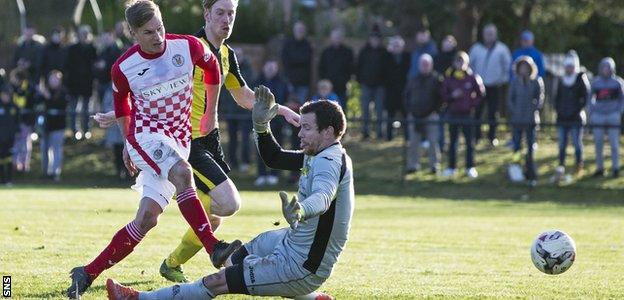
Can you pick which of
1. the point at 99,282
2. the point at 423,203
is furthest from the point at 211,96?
the point at 423,203

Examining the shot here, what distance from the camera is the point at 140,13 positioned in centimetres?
885

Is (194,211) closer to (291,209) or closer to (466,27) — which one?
(291,209)

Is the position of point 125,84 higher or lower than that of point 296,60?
higher

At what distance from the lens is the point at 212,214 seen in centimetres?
977

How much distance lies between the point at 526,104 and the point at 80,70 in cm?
927

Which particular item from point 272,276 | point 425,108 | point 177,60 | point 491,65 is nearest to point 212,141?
point 177,60

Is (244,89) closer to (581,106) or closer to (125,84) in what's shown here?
(125,84)

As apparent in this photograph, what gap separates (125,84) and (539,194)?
49.6 ft

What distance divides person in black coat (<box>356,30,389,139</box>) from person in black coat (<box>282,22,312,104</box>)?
3.54 ft

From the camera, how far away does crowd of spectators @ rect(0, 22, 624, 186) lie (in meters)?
23.5

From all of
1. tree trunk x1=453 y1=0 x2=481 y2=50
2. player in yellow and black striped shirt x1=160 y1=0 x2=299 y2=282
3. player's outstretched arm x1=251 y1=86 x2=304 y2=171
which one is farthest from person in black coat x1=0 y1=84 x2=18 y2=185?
player's outstretched arm x1=251 y1=86 x2=304 y2=171

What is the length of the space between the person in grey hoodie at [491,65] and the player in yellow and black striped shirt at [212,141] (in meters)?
15.1

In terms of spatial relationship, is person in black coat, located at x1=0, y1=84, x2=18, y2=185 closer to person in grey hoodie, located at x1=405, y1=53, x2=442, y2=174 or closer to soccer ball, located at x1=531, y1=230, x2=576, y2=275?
person in grey hoodie, located at x1=405, y1=53, x2=442, y2=174

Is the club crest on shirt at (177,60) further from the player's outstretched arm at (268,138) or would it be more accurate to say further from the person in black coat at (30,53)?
the person in black coat at (30,53)
